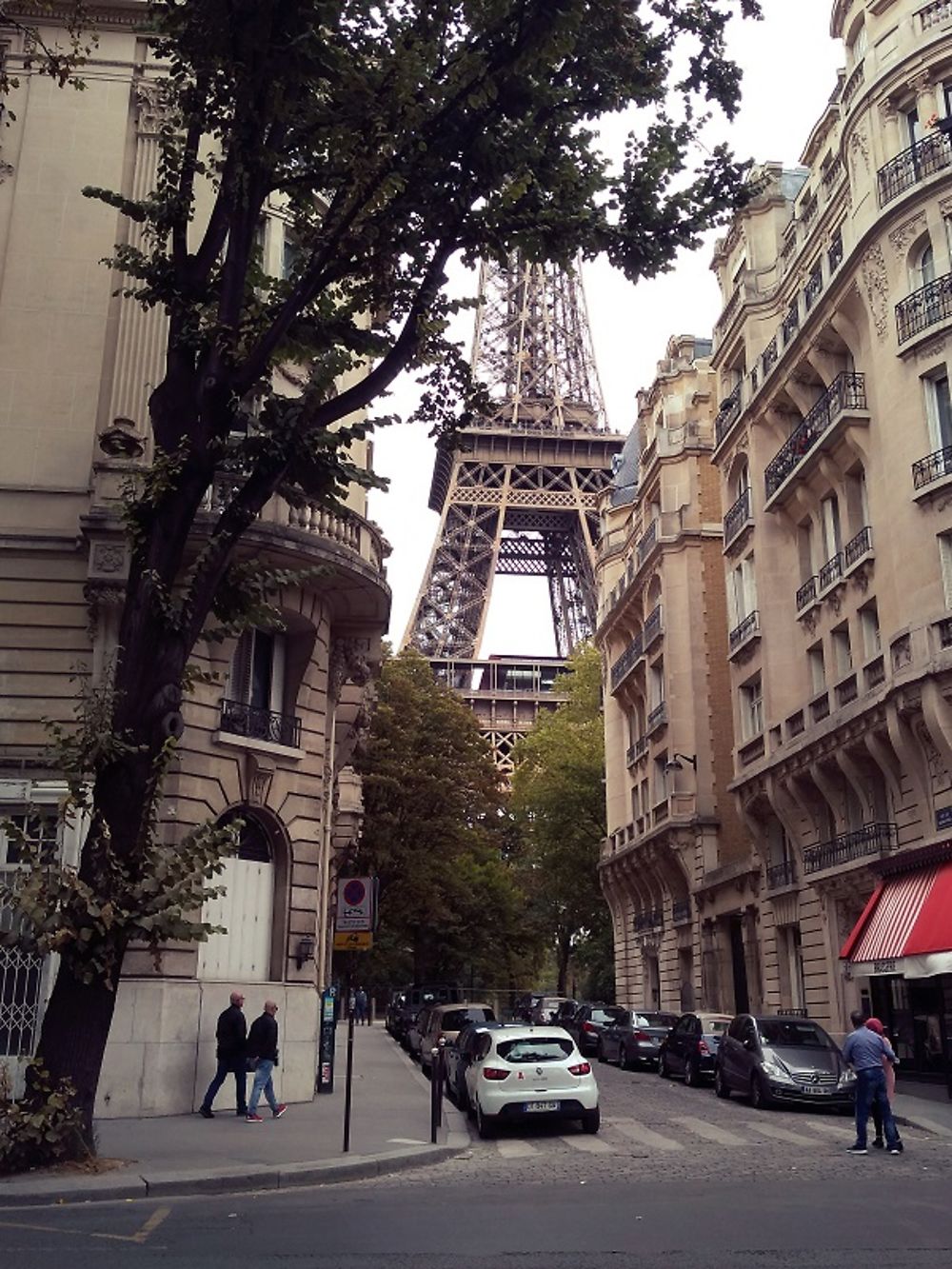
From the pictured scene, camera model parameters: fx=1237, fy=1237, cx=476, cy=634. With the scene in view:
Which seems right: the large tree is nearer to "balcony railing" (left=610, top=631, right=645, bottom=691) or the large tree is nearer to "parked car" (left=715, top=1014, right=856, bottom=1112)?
"parked car" (left=715, top=1014, right=856, bottom=1112)

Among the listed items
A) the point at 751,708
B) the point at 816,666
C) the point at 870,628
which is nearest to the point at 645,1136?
the point at 870,628

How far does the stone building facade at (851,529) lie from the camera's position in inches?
953

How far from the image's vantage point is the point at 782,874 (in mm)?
32062

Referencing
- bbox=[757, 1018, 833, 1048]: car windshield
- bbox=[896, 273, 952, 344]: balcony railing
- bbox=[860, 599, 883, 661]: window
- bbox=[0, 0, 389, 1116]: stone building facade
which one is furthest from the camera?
bbox=[860, 599, 883, 661]: window

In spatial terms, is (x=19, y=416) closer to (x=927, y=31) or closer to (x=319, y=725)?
(x=319, y=725)

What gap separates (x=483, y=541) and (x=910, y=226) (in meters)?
58.5

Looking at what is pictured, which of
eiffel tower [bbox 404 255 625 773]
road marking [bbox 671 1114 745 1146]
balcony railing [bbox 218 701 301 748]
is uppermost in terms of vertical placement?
eiffel tower [bbox 404 255 625 773]

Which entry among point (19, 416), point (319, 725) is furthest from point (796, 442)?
point (19, 416)

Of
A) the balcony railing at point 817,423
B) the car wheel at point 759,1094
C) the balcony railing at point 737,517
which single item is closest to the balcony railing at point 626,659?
the balcony railing at point 737,517

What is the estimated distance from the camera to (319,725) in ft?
67.2

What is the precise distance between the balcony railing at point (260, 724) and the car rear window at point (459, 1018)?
35.2 ft

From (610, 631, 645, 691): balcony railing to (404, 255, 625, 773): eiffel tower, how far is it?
75.1ft

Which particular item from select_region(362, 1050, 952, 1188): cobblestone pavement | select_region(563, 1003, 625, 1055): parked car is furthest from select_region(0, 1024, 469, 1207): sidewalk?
select_region(563, 1003, 625, 1055): parked car

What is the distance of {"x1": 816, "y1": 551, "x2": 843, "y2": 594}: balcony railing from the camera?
29.0 m
